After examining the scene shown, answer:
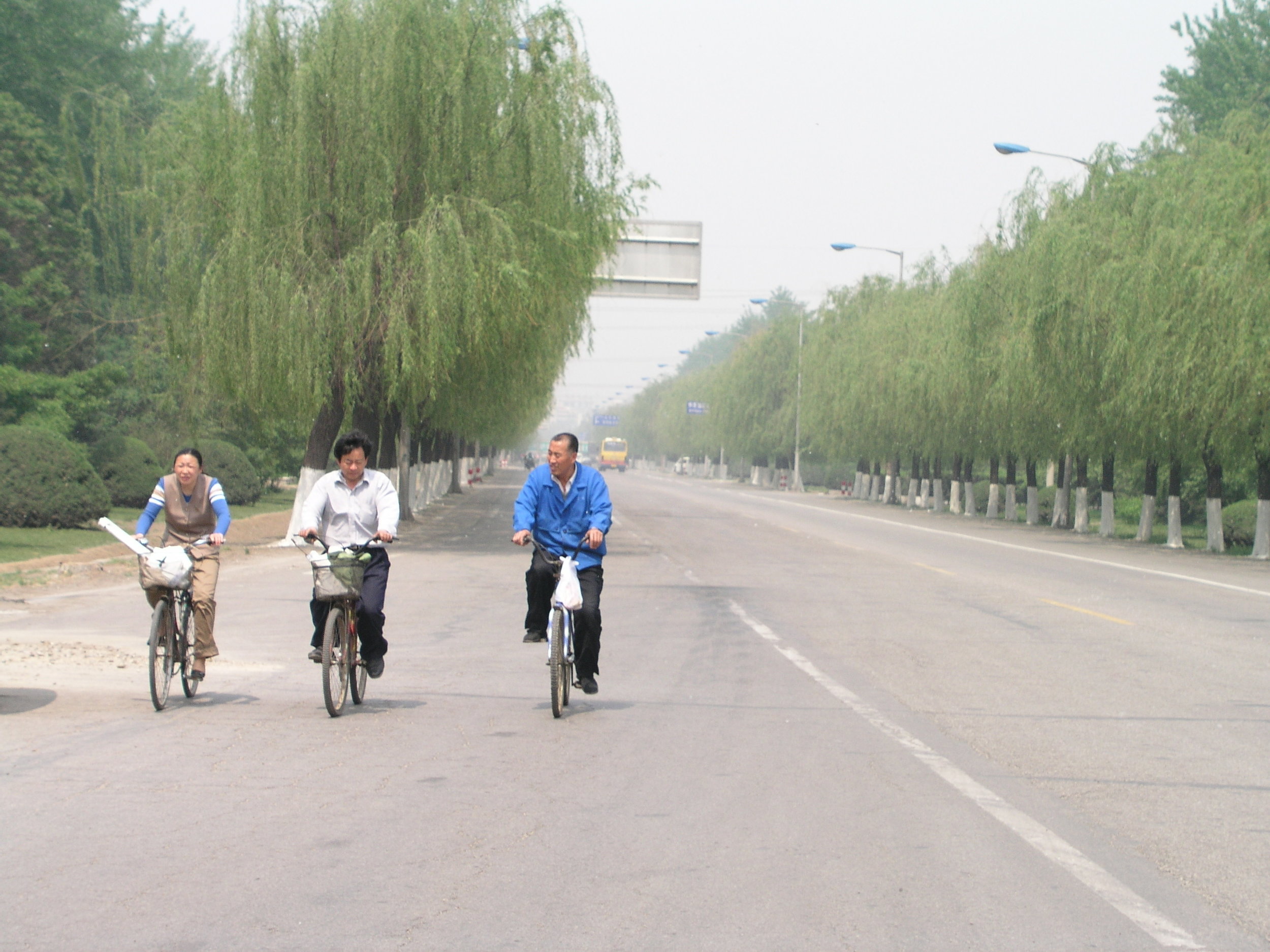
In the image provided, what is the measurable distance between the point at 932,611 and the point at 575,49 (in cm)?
1422

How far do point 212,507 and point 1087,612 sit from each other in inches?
431

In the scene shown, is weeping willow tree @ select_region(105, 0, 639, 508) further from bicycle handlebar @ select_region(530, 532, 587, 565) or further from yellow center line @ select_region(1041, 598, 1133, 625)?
bicycle handlebar @ select_region(530, 532, 587, 565)

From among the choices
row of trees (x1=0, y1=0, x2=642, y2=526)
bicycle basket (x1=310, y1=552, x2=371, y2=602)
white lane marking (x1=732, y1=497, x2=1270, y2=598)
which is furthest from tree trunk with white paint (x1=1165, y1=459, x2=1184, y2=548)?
bicycle basket (x1=310, y1=552, x2=371, y2=602)

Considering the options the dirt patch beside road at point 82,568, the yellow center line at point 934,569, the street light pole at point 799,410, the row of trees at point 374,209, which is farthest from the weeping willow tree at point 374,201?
the street light pole at point 799,410

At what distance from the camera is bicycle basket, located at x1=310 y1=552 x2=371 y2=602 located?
884 cm

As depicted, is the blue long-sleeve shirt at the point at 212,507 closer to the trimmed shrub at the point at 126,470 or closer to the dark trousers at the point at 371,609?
the dark trousers at the point at 371,609

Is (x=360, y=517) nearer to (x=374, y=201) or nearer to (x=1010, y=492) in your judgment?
(x=374, y=201)

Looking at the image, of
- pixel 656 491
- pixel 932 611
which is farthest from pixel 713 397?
pixel 932 611

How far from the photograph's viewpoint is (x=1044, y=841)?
19.9ft

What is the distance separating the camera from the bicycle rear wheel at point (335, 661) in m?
8.61

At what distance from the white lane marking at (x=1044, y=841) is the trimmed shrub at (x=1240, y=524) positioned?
3409 centimetres

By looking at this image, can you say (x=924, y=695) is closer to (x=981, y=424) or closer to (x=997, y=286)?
(x=997, y=286)

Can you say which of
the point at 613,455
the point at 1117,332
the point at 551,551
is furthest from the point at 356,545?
the point at 613,455

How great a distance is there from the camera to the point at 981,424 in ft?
151
